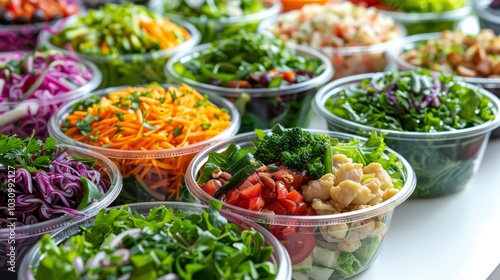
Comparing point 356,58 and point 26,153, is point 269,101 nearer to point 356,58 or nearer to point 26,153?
point 356,58

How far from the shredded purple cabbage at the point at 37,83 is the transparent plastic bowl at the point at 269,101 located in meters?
0.47

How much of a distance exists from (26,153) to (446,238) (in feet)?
4.86

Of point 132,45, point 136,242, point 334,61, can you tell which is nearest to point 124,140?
point 136,242

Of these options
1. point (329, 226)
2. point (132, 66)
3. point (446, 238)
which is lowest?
point (446, 238)

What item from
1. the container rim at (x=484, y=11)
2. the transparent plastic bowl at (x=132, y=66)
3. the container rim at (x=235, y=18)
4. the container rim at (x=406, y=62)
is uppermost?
the container rim at (x=484, y=11)

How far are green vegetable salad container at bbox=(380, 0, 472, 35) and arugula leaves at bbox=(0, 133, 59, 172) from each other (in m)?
2.61

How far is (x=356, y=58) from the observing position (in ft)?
11.4

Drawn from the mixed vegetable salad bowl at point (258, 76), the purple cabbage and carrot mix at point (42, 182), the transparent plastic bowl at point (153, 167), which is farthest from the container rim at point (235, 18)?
the purple cabbage and carrot mix at point (42, 182)

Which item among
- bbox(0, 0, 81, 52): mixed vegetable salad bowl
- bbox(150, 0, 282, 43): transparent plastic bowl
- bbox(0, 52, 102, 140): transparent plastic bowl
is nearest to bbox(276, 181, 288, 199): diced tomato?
bbox(0, 52, 102, 140): transparent plastic bowl

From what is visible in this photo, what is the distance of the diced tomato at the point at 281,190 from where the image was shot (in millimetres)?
1985

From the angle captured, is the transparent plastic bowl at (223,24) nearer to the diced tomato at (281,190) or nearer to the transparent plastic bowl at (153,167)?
the transparent plastic bowl at (153,167)

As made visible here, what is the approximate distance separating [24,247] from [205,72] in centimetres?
137

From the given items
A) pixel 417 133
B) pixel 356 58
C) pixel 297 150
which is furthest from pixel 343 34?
pixel 297 150

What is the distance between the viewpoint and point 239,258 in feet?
5.50
